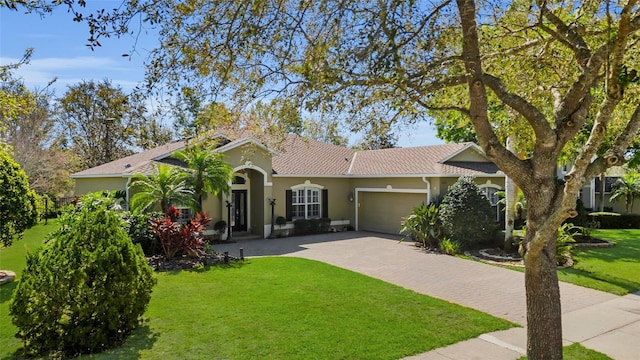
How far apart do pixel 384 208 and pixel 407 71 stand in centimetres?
1671

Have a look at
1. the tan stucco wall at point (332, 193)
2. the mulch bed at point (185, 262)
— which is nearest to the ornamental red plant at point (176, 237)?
the mulch bed at point (185, 262)

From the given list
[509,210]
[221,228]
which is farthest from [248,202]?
[509,210]

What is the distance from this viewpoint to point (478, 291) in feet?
35.1

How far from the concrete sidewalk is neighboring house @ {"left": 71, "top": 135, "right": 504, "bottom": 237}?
7.56 ft

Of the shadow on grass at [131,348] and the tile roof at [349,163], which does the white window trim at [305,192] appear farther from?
the shadow on grass at [131,348]

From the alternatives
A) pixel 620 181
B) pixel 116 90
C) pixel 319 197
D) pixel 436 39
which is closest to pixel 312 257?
pixel 319 197

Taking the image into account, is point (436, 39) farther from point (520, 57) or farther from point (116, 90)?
point (116, 90)

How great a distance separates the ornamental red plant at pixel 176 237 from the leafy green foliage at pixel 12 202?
362 cm

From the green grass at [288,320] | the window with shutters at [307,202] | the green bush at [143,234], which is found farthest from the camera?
the window with shutters at [307,202]

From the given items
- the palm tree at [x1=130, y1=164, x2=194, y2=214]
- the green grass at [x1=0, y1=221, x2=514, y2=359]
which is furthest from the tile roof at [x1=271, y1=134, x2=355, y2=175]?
the green grass at [x1=0, y1=221, x2=514, y2=359]

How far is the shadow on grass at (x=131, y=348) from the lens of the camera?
252 inches

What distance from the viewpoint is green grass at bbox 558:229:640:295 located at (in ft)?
36.9

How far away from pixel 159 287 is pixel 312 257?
19.9 ft

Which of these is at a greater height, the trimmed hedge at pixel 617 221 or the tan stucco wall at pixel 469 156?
the tan stucco wall at pixel 469 156
